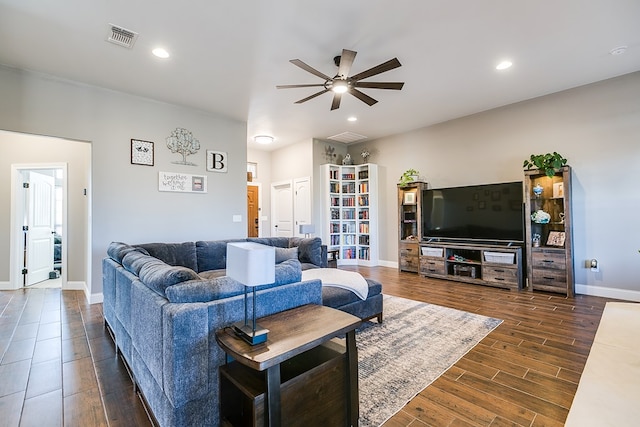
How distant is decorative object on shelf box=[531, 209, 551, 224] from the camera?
13.9 ft

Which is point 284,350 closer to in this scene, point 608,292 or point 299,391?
point 299,391

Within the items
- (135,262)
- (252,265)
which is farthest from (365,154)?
(252,265)

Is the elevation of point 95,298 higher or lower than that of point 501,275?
lower

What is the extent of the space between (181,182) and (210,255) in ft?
4.89

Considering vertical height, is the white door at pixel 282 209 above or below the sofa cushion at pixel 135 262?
above

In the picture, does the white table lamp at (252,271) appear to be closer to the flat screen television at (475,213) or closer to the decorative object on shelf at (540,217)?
the decorative object on shelf at (540,217)

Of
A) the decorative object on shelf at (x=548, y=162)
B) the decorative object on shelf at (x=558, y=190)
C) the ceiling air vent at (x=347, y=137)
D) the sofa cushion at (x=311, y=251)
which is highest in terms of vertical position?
the ceiling air vent at (x=347, y=137)

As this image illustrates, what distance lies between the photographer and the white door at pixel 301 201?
22.8 ft

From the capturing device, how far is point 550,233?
4359 mm

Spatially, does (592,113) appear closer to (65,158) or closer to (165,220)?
(165,220)

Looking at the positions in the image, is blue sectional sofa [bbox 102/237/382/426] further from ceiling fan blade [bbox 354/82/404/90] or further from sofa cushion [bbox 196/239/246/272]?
ceiling fan blade [bbox 354/82/404/90]

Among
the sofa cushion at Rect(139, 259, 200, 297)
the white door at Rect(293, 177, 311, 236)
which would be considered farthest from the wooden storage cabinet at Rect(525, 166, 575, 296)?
the sofa cushion at Rect(139, 259, 200, 297)

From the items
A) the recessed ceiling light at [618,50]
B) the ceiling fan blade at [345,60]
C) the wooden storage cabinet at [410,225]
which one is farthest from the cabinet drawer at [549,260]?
the ceiling fan blade at [345,60]

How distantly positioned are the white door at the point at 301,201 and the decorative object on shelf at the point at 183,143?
2.75 metres
